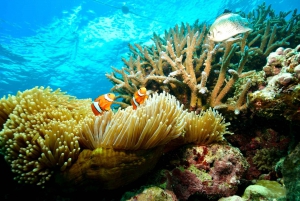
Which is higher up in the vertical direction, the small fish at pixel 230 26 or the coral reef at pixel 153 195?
the small fish at pixel 230 26

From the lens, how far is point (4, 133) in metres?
1.99

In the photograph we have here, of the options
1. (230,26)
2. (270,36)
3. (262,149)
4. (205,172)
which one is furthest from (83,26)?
(205,172)

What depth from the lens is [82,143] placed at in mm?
2152

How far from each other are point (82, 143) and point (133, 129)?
0.67 metres

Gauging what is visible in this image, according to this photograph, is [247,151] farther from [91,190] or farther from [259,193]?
[91,190]

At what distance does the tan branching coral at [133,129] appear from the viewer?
6.37 ft

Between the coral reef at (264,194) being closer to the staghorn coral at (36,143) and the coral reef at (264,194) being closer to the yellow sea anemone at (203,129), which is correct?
the yellow sea anemone at (203,129)

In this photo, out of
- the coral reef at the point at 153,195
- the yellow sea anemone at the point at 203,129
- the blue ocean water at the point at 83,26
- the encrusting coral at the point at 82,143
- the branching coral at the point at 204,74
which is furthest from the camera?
the blue ocean water at the point at 83,26

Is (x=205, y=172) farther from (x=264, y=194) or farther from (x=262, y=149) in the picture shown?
(x=262, y=149)

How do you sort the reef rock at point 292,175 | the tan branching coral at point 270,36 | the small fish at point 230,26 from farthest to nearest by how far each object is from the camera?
the tan branching coral at point 270,36 → the small fish at point 230,26 → the reef rock at point 292,175

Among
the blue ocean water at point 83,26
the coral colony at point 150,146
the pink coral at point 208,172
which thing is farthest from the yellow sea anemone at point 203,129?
the blue ocean water at point 83,26

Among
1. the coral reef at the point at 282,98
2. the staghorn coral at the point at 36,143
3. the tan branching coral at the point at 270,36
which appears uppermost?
the tan branching coral at the point at 270,36

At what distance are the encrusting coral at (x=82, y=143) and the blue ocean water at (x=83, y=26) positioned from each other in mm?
18767

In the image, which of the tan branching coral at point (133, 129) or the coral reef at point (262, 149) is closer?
the tan branching coral at point (133, 129)
